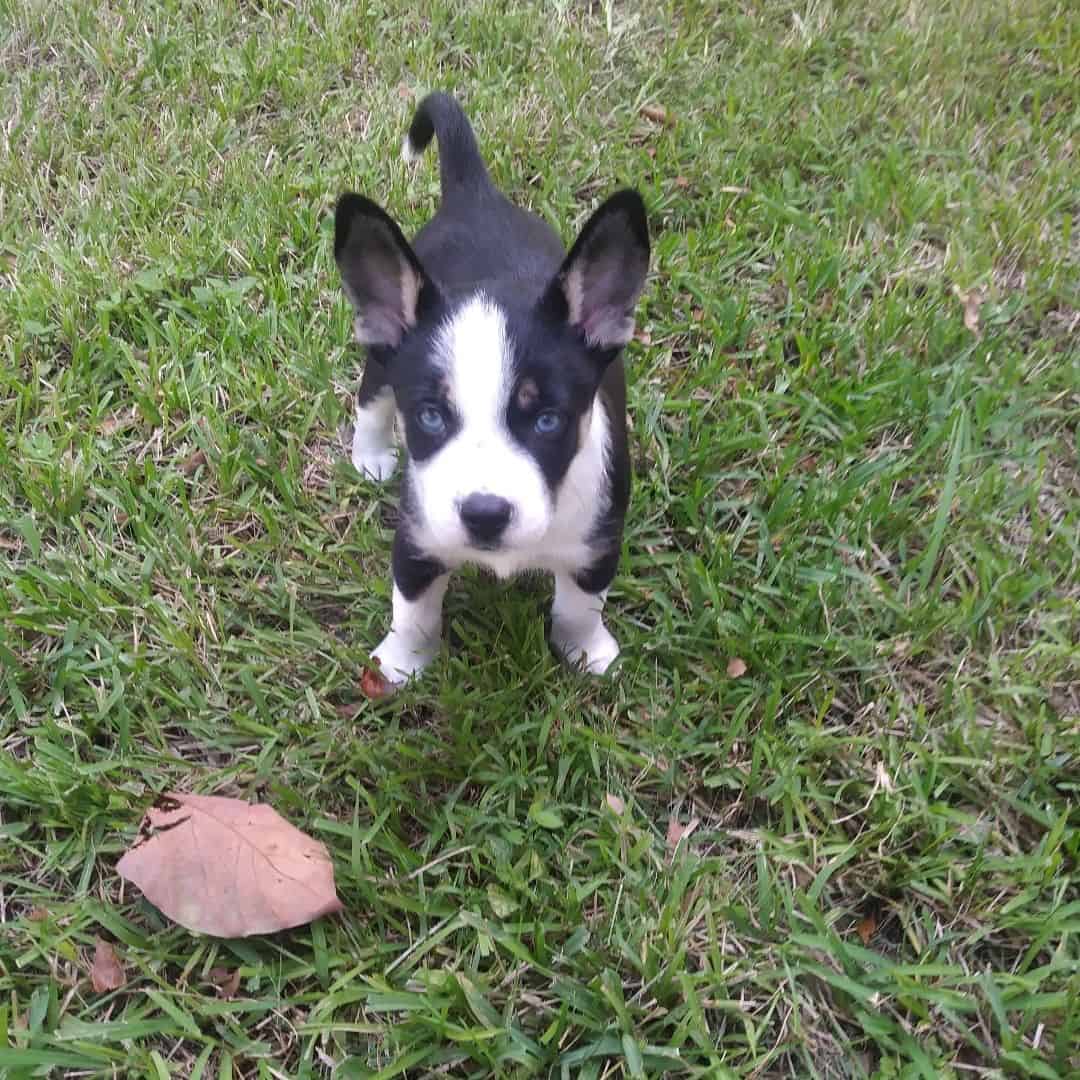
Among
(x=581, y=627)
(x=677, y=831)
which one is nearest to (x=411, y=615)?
(x=581, y=627)

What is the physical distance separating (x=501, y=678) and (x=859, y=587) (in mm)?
1166

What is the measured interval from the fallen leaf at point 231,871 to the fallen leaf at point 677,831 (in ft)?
2.87

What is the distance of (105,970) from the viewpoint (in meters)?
2.28

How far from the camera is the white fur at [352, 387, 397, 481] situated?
3182mm

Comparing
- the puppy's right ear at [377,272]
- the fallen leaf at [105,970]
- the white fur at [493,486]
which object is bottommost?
the fallen leaf at [105,970]

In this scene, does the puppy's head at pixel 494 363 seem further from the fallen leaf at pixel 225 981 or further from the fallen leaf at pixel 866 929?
the fallen leaf at pixel 866 929

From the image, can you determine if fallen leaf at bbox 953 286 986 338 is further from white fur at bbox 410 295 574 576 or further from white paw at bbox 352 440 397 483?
white fur at bbox 410 295 574 576

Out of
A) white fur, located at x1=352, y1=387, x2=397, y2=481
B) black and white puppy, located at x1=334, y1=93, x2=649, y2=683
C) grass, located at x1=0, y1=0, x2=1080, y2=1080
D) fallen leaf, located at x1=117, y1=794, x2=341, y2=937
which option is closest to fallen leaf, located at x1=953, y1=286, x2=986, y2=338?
grass, located at x1=0, y1=0, x2=1080, y2=1080

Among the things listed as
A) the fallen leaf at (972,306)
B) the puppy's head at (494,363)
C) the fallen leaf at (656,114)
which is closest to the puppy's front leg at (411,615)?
the puppy's head at (494,363)

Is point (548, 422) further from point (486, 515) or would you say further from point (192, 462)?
point (192, 462)

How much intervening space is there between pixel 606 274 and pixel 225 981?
1908 mm

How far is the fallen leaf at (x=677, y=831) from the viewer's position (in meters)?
2.54

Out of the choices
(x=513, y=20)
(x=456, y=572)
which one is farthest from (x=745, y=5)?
(x=456, y=572)

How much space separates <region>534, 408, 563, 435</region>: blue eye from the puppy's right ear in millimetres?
415
